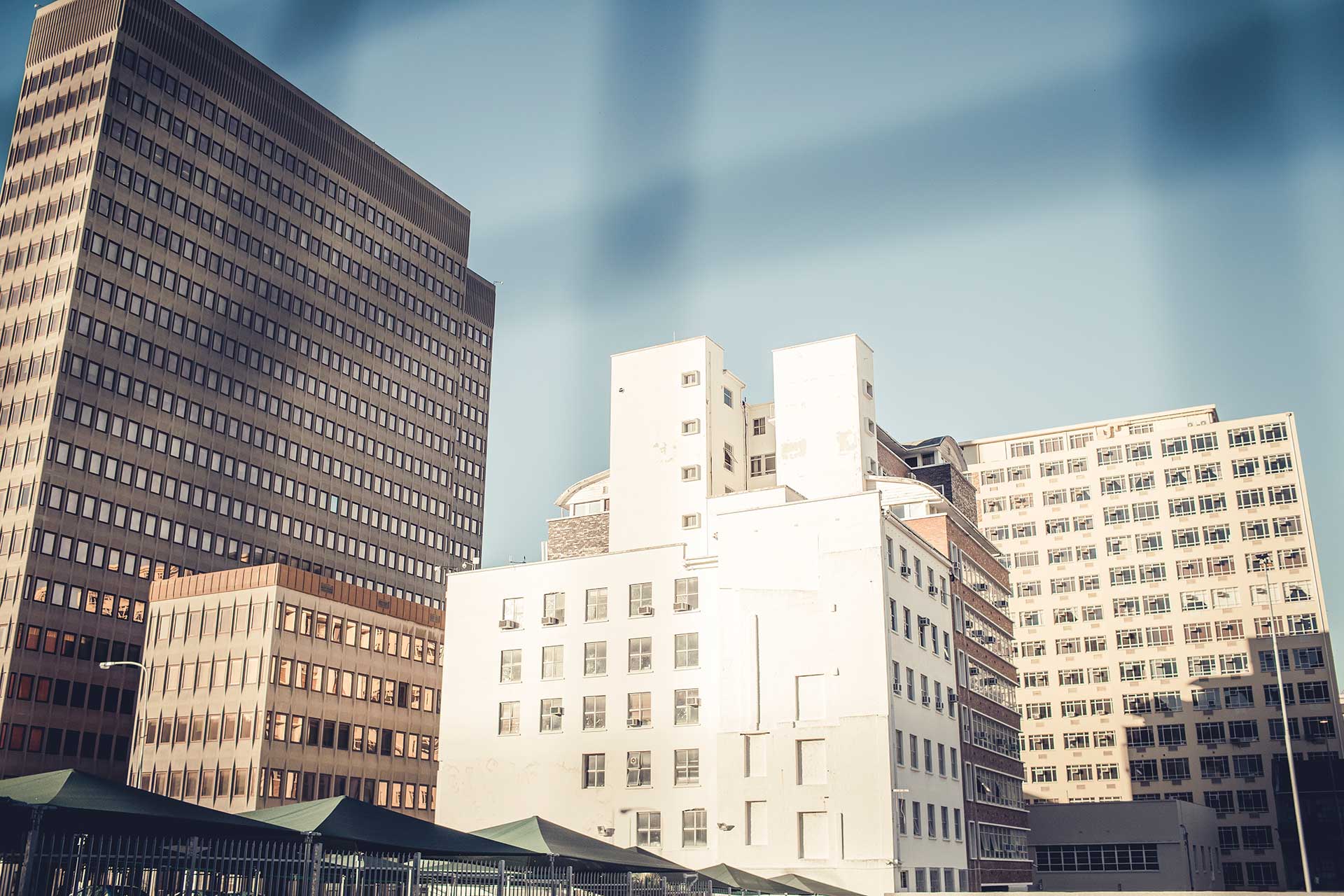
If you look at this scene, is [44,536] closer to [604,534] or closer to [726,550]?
[604,534]

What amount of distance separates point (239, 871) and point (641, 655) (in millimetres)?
41365

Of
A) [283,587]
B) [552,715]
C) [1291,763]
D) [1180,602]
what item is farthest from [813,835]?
[1180,602]

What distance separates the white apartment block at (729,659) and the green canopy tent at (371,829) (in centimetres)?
3016

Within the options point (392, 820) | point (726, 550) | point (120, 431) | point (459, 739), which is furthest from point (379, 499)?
point (392, 820)

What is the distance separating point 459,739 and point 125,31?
78267mm

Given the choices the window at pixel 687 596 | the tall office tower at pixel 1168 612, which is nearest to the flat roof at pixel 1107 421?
the tall office tower at pixel 1168 612

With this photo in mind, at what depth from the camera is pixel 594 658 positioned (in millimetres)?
61000

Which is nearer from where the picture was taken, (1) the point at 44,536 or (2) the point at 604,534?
(2) the point at 604,534

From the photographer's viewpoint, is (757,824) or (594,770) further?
(594,770)

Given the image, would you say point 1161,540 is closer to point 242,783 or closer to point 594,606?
point 594,606

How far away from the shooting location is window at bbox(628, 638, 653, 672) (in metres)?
59.7

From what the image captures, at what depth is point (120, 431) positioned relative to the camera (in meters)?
98.6

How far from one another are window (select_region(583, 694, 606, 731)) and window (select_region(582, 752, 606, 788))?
137 cm

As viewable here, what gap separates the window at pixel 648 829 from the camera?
57.1 metres
